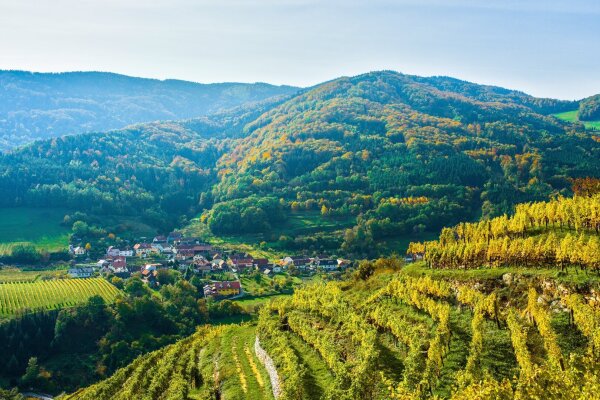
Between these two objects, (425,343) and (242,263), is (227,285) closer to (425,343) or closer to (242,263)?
(242,263)

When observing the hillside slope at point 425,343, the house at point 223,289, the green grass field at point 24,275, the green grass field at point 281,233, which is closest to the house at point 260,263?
the green grass field at point 281,233

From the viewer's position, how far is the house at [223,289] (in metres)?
109

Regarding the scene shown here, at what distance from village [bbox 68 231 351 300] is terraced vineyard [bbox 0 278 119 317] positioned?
949 cm

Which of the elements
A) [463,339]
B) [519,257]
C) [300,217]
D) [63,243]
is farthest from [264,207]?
[463,339]

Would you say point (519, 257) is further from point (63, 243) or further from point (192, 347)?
point (63, 243)

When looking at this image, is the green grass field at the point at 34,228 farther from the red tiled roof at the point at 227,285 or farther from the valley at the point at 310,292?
the red tiled roof at the point at 227,285

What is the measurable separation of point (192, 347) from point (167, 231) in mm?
127296

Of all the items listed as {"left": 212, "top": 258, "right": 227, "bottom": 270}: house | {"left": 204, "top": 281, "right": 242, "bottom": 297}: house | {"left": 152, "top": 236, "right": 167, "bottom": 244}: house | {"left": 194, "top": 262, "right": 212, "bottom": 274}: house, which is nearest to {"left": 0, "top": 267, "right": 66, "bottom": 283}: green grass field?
{"left": 194, "top": 262, "right": 212, "bottom": 274}: house

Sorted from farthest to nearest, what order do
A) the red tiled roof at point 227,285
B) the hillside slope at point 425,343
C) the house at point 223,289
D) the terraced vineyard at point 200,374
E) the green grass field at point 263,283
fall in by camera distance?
the green grass field at point 263,283
the red tiled roof at point 227,285
the house at point 223,289
the terraced vineyard at point 200,374
the hillside slope at point 425,343

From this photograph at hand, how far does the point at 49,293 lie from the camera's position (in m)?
102

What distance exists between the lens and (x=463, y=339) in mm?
43906

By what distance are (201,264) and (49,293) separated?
4138cm

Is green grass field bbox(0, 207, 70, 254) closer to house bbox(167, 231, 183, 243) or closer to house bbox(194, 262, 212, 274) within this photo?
house bbox(167, 231, 183, 243)

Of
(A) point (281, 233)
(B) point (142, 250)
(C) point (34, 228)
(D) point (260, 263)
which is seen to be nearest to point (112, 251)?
(B) point (142, 250)
